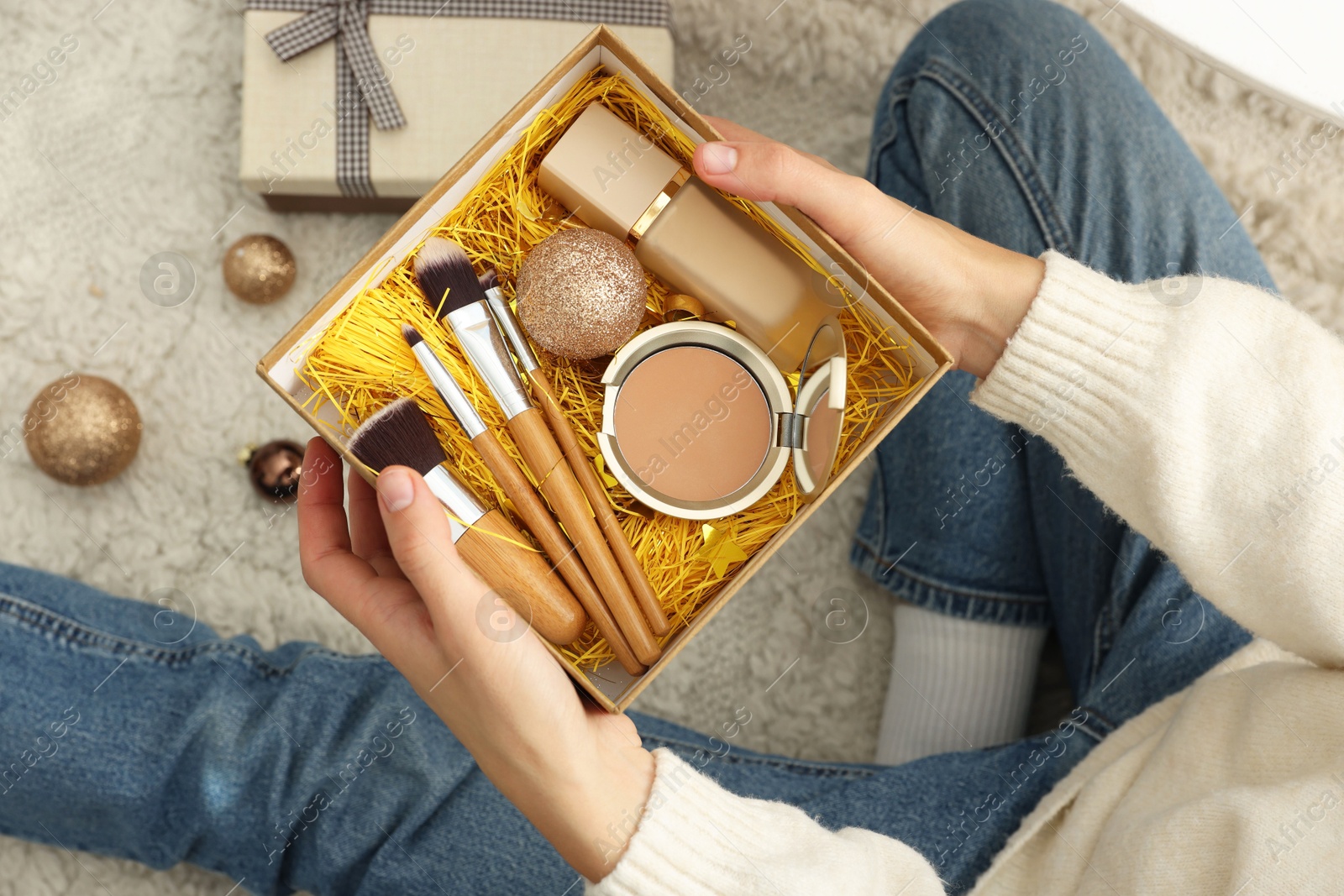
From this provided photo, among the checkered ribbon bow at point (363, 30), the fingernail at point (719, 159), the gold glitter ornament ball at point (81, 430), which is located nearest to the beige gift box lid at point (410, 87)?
the checkered ribbon bow at point (363, 30)

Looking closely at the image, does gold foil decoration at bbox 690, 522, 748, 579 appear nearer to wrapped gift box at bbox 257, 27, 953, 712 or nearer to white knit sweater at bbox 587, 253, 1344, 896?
wrapped gift box at bbox 257, 27, 953, 712

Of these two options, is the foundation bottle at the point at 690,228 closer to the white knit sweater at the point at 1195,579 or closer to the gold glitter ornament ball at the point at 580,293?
the gold glitter ornament ball at the point at 580,293

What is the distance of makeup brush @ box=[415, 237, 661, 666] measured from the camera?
497 millimetres

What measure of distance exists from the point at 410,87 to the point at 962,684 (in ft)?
2.13

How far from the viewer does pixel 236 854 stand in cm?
67

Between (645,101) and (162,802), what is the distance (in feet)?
1.89

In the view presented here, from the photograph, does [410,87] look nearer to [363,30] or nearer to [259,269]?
[363,30]

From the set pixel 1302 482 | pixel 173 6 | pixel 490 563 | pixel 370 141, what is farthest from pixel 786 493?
pixel 173 6

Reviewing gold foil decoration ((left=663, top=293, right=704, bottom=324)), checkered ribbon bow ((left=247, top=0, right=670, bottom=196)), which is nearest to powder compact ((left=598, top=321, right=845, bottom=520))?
gold foil decoration ((left=663, top=293, right=704, bottom=324))

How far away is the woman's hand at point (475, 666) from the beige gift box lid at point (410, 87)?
32 centimetres

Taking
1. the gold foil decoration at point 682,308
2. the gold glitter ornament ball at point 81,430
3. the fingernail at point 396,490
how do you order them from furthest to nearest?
the gold glitter ornament ball at point 81,430, the gold foil decoration at point 682,308, the fingernail at point 396,490

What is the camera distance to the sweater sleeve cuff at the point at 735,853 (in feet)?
1.59

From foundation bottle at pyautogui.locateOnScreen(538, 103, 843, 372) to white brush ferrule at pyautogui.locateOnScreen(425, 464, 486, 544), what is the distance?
0.17 meters

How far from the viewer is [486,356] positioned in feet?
1.71
